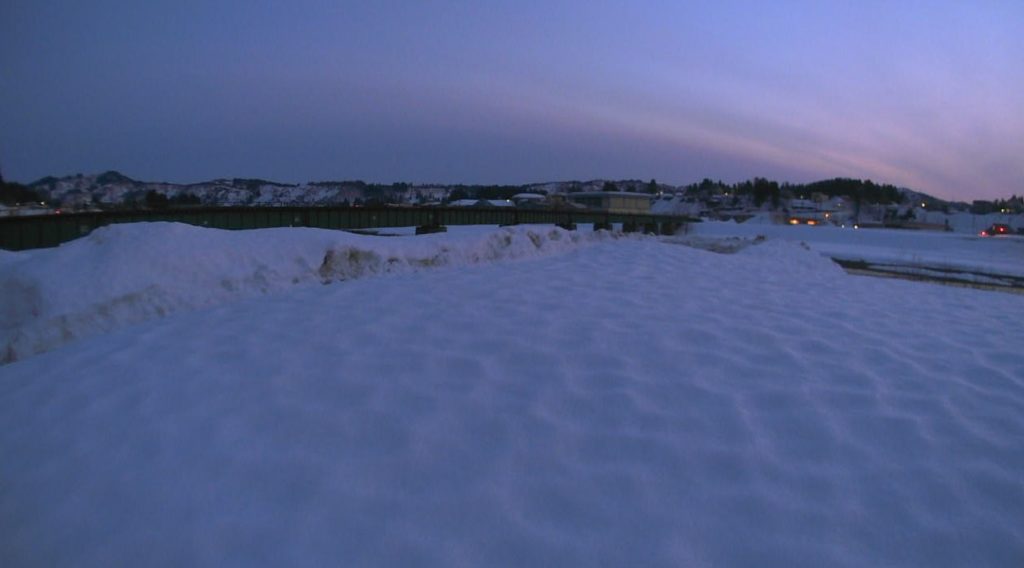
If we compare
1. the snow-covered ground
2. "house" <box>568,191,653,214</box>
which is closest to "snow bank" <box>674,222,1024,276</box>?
"house" <box>568,191,653,214</box>

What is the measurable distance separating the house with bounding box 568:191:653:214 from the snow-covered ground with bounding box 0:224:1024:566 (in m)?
83.2

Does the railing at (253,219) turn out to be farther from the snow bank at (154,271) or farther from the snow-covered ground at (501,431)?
the snow-covered ground at (501,431)

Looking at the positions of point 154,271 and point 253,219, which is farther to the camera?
point 253,219

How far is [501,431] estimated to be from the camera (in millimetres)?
3955

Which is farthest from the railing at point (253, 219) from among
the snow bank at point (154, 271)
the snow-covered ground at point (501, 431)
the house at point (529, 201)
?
the house at point (529, 201)

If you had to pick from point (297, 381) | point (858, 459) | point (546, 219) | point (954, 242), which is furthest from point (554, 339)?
point (954, 242)

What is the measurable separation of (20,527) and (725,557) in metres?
3.90

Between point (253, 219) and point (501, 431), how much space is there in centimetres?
2803

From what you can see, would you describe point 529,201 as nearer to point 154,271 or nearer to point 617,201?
point 617,201

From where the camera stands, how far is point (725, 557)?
281 cm

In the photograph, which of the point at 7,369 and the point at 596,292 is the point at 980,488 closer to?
the point at 596,292

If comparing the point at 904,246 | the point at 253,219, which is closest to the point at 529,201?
the point at 904,246

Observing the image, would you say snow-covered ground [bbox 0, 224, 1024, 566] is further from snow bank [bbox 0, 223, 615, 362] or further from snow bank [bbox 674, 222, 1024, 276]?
snow bank [bbox 674, 222, 1024, 276]

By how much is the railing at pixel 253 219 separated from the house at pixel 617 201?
154 feet
